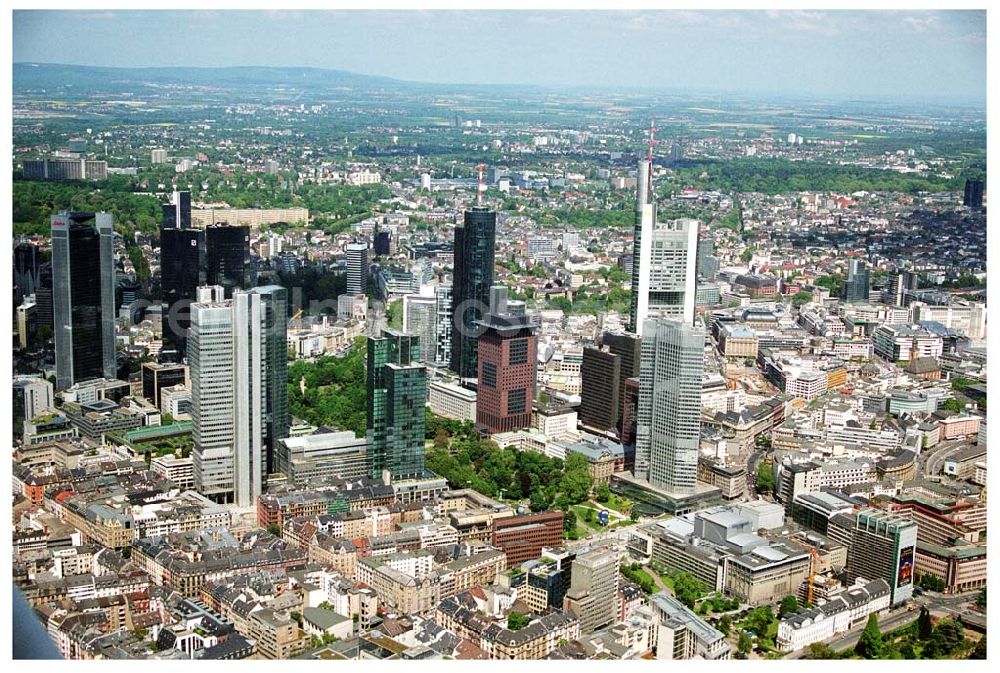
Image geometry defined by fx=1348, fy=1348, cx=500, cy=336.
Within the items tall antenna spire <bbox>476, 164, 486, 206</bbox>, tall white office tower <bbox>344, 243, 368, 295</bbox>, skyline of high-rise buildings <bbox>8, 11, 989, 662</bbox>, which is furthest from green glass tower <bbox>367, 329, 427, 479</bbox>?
tall antenna spire <bbox>476, 164, 486, 206</bbox>

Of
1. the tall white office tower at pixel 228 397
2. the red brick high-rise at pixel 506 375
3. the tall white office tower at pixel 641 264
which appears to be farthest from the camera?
the tall white office tower at pixel 641 264

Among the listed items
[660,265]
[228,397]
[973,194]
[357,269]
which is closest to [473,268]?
[660,265]

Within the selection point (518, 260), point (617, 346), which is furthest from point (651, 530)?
point (518, 260)

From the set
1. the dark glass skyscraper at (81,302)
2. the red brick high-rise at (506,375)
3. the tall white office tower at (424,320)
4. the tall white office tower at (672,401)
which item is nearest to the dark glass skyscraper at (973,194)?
the tall white office tower at (424,320)

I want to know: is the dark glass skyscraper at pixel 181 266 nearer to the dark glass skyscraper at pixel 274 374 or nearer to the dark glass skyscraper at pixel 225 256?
A: the dark glass skyscraper at pixel 225 256

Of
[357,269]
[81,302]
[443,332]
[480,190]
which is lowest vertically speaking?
[443,332]

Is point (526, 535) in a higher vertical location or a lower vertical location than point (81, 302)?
lower

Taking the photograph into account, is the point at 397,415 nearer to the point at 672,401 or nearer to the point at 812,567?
the point at 672,401
